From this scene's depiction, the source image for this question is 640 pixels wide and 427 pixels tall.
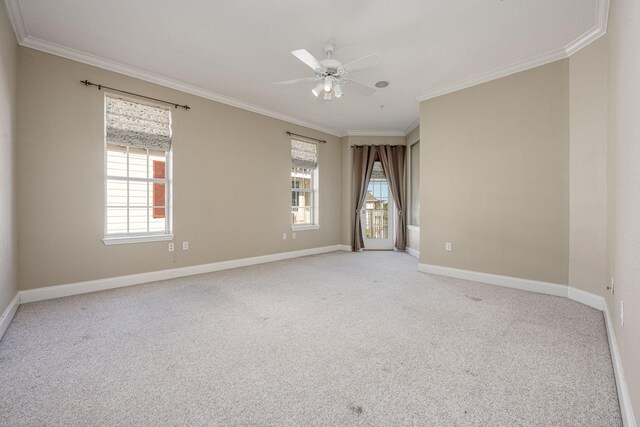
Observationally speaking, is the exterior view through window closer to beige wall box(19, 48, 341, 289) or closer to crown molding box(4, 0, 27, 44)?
beige wall box(19, 48, 341, 289)

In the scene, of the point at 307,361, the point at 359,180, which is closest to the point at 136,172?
the point at 307,361

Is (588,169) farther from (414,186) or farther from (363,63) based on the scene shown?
(414,186)

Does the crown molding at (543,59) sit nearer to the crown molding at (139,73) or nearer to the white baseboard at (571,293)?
the white baseboard at (571,293)

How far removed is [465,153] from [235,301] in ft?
12.1

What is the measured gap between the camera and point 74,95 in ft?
11.5

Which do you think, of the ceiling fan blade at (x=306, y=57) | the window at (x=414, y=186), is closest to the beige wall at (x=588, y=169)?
the ceiling fan blade at (x=306, y=57)

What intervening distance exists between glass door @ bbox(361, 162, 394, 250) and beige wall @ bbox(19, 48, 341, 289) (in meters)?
1.75

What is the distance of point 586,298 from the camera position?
3158 millimetres

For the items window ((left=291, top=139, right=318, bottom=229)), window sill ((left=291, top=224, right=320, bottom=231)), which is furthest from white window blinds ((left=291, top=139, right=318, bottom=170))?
window sill ((left=291, top=224, right=320, bottom=231))

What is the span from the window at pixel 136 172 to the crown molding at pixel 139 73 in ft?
1.22

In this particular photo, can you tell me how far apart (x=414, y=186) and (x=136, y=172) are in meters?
5.37

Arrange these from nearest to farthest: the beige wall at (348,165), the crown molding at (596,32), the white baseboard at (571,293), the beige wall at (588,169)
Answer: the white baseboard at (571,293), the crown molding at (596,32), the beige wall at (588,169), the beige wall at (348,165)

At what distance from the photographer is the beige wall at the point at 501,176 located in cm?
347

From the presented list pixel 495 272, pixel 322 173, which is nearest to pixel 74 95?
pixel 322 173
